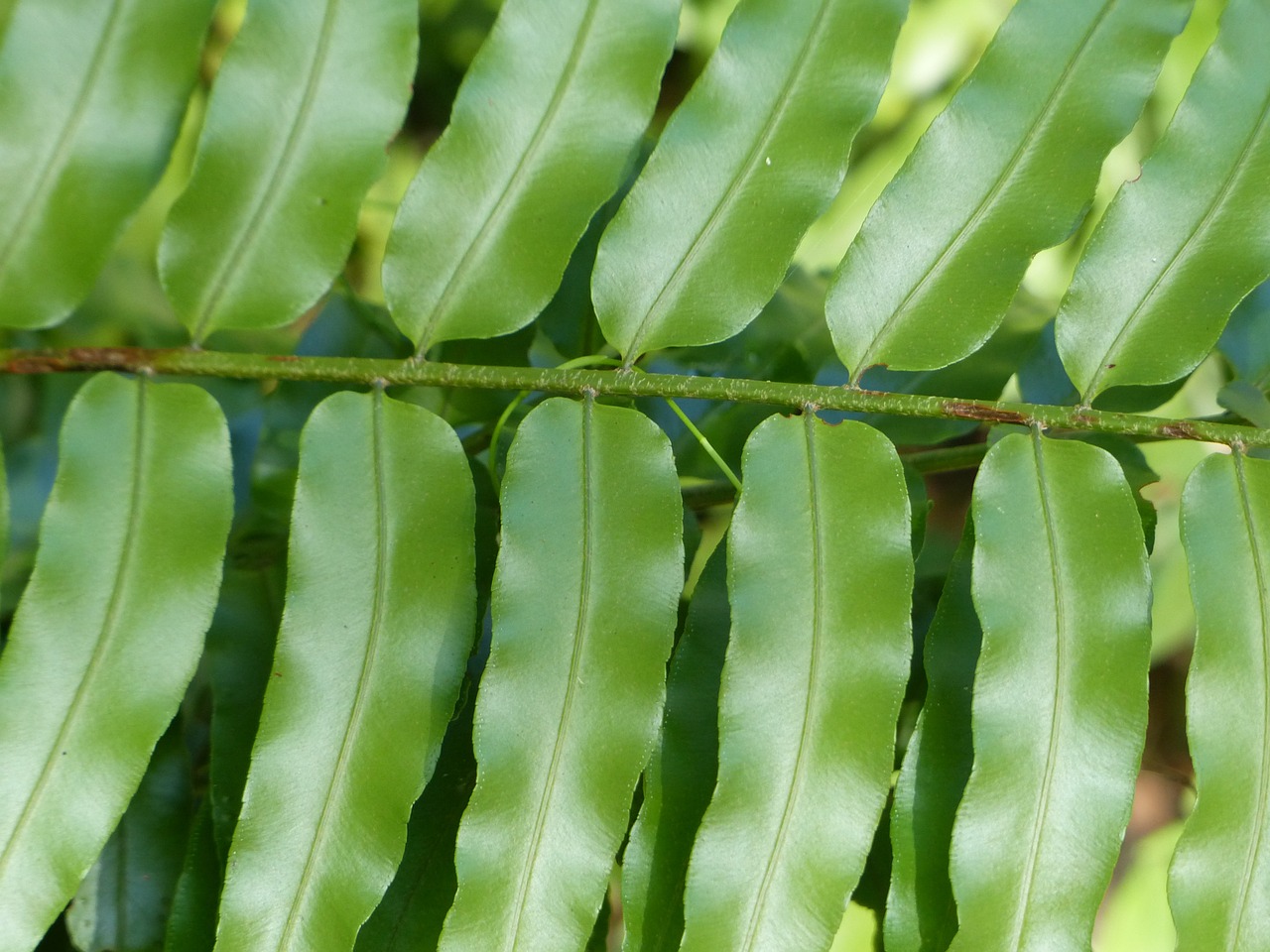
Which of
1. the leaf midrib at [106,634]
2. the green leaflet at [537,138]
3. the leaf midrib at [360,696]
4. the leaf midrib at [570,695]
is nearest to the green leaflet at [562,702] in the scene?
the leaf midrib at [570,695]

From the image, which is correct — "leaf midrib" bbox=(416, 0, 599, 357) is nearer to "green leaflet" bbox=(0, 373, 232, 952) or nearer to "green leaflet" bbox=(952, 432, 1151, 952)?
"green leaflet" bbox=(0, 373, 232, 952)

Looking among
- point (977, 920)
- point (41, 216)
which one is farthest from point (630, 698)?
point (41, 216)

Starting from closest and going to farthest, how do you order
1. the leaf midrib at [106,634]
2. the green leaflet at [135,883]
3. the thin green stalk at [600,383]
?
the leaf midrib at [106,634] → the thin green stalk at [600,383] → the green leaflet at [135,883]

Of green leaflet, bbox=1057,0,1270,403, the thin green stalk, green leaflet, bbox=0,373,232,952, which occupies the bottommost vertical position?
green leaflet, bbox=0,373,232,952

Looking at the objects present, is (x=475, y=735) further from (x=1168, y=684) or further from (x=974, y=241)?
(x=1168, y=684)

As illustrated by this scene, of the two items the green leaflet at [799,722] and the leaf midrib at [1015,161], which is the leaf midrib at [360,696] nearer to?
the green leaflet at [799,722]

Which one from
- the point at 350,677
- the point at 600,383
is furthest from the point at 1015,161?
the point at 350,677

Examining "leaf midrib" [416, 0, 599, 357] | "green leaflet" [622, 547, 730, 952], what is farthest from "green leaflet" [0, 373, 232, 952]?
"green leaflet" [622, 547, 730, 952]
